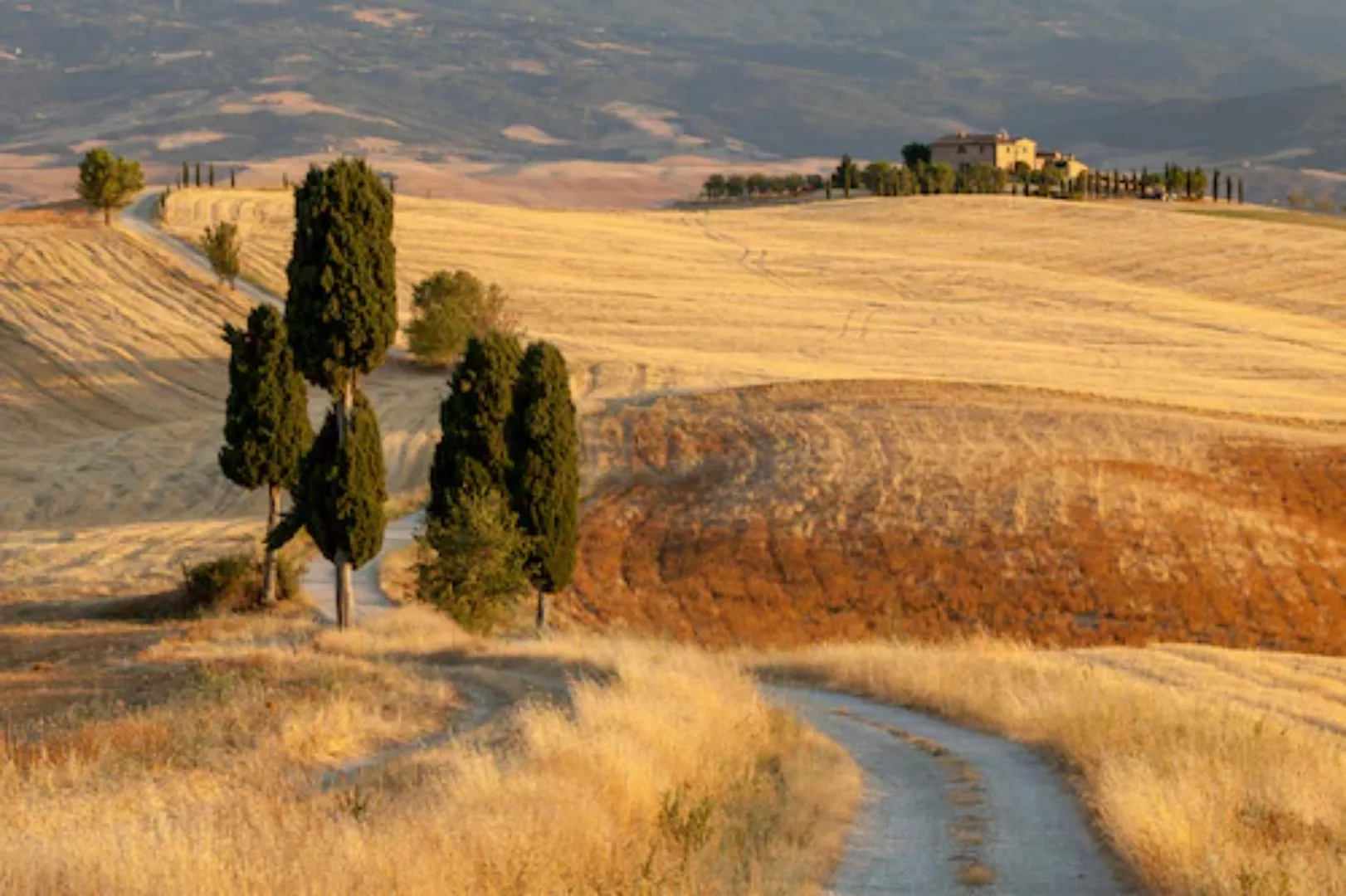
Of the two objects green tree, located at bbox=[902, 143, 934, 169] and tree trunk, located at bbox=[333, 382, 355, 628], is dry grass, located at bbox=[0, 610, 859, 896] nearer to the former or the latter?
tree trunk, located at bbox=[333, 382, 355, 628]

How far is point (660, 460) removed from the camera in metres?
60.3

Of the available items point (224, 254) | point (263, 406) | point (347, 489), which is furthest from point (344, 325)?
point (224, 254)

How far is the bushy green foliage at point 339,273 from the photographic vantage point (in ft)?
116

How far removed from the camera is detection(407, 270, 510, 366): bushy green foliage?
77438 mm

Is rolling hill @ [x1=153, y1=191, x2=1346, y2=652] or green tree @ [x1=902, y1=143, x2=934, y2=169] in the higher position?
green tree @ [x1=902, y1=143, x2=934, y2=169]

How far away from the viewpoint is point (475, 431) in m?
41.1

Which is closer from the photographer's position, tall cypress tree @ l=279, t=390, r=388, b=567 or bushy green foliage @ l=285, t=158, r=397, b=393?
bushy green foliage @ l=285, t=158, r=397, b=393

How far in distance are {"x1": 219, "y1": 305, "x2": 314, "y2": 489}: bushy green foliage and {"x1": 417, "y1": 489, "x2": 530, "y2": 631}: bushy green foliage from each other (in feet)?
12.6

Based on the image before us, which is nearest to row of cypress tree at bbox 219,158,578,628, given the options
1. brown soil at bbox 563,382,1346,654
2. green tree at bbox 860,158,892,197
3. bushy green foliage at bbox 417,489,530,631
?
bushy green foliage at bbox 417,489,530,631

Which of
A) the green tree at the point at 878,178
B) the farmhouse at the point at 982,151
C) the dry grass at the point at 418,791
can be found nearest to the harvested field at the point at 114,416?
the dry grass at the point at 418,791

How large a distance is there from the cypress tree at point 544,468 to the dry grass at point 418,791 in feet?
44.9

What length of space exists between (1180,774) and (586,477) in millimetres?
43989

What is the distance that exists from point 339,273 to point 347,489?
13.9ft

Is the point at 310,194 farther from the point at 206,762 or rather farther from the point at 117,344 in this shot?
the point at 117,344
